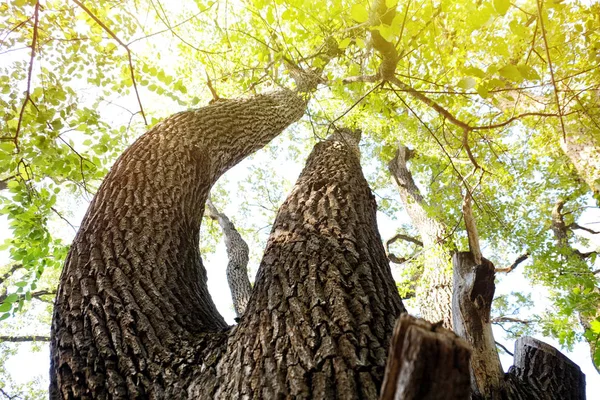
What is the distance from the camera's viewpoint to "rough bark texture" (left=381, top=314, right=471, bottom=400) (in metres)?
0.69

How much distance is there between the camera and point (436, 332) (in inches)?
29.3

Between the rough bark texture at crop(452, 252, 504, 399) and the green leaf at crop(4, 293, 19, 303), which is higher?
the rough bark texture at crop(452, 252, 504, 399)

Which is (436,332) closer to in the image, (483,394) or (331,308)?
(331,308)

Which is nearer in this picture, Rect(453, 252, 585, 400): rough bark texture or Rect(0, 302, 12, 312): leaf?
Rect(453, 252, 585, 400): rough bark texture

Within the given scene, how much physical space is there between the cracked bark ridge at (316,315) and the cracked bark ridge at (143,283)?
24cm

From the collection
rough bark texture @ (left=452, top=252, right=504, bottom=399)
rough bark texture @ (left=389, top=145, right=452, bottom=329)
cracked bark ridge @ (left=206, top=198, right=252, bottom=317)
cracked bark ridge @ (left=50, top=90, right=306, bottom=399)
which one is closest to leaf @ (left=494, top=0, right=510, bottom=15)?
rough bark texture @ (left=452, top=252, right=504, bottom=399)

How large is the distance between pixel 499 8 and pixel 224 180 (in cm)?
1165

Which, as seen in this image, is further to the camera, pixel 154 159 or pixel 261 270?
pixel 154 159

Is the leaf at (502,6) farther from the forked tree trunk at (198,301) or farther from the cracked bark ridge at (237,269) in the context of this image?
the cracked bark ridge at (237,269)

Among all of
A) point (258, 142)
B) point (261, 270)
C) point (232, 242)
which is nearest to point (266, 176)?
point (232, 242)

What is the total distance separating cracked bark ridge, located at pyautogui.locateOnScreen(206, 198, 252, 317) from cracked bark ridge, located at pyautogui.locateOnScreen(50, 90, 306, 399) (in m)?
2.69

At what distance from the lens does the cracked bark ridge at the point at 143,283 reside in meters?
1.55

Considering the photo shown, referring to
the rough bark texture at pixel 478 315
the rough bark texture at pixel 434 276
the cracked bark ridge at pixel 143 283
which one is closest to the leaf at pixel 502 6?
A: the rough bark texture at pixel 478 315

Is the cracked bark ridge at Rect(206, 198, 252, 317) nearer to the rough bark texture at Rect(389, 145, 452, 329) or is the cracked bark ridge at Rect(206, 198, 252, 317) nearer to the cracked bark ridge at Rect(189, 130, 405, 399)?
the rough bark texture at Rect(389, 145, 452, 329)
